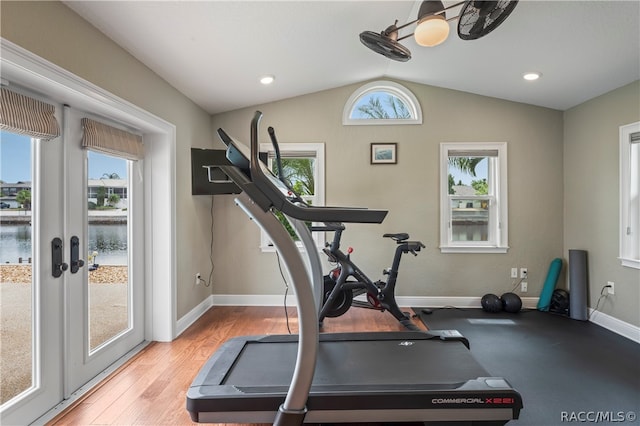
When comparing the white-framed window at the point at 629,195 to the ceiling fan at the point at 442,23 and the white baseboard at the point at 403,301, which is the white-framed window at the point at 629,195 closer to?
the white baseboard at the point at 403,301

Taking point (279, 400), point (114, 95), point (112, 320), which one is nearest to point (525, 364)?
point (279, 400)

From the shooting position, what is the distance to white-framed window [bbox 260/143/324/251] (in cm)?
387

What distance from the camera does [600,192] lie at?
3301 mm

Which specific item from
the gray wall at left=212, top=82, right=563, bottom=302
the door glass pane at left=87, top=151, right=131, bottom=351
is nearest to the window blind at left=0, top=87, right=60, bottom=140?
the door glass pane at left=87, top=151, right=131, bottom=351

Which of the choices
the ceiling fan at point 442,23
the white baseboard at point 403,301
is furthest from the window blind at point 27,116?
the white baseboard at point 403,301

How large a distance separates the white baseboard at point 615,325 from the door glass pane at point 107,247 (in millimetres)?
4554

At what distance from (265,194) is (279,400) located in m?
1.03

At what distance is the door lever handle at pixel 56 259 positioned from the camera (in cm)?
190

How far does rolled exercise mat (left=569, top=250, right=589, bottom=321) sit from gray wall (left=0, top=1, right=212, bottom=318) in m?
4.15

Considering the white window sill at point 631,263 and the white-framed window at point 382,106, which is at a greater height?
the white-framed window at point 382,106

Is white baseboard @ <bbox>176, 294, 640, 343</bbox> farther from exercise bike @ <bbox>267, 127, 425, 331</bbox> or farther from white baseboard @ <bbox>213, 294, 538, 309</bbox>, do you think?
exercise bike @ <bbox>267, 127, 425, 331</bbox>

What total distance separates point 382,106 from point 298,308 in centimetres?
323

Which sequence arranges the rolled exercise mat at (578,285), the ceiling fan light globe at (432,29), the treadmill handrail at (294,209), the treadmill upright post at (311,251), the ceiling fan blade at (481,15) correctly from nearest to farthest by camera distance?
the treadmill handrail at (294,209), the ceiling fan blade at (481,15), the ceiling fan light globe at (432,29), the treadmill upright post at (311,251), the rolled exercise mat at (578,285)

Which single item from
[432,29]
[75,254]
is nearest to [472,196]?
[432,29]
